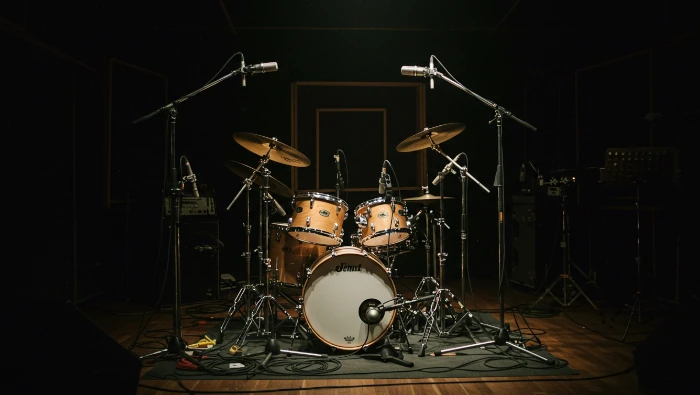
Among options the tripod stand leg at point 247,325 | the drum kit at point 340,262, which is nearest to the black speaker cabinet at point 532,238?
the drum kit at point 340,262

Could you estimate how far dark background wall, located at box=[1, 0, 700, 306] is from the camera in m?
5.26

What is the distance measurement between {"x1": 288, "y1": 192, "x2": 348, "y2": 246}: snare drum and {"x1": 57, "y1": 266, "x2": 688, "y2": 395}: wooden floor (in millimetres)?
1133

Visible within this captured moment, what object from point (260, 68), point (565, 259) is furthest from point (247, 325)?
point (565, 259)

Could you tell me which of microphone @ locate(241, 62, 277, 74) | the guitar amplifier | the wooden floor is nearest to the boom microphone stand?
the wooden floor

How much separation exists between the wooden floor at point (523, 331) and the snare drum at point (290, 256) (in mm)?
762

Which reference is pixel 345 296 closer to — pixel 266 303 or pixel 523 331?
pixel 266 303

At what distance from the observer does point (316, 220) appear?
4.14 m

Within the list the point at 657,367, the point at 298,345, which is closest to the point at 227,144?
the point at 298,345

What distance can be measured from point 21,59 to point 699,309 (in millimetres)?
5293

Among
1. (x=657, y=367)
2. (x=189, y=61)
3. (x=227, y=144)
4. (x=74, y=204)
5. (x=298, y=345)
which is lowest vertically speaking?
(x=298, y=345)

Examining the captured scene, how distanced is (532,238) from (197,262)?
12.6 feet

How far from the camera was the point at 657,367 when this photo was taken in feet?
9.19

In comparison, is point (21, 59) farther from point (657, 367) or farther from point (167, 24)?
point (657, 367)

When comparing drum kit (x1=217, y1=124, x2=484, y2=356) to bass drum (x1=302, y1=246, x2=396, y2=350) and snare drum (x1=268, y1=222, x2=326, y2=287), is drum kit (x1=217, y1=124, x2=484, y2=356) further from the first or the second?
snare drum (x1=268, y1=222, x2=326, y2=287)
